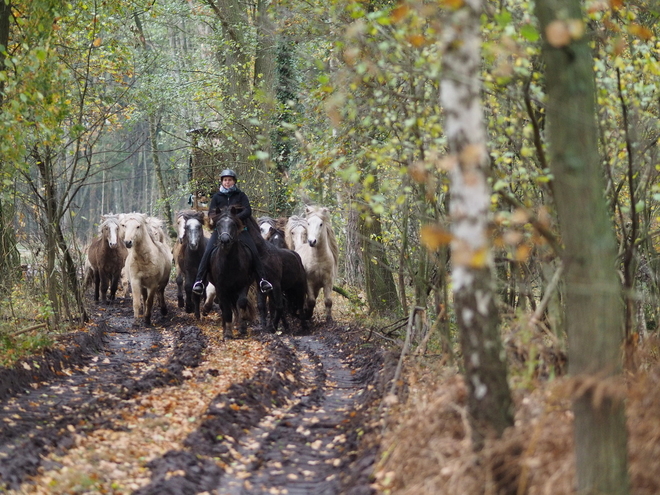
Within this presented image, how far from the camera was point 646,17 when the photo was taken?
10.2 metres

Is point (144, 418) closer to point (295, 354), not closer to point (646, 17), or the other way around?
point (295, 354)

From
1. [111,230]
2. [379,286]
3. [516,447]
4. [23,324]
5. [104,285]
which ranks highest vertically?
[111,230]

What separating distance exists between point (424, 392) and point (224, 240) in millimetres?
7283

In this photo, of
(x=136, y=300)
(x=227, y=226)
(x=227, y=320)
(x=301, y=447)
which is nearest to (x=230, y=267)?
(x=227, y=226)

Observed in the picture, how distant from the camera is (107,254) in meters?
20.7

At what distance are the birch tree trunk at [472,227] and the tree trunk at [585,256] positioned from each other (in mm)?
437

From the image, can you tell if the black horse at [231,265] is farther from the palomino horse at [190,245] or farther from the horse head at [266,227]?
the horse head at [266,227]

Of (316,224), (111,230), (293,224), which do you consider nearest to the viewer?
(316,224)

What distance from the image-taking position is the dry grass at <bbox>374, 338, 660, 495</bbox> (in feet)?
15.4

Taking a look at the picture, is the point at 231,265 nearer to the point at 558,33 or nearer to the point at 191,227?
the point at 191,227

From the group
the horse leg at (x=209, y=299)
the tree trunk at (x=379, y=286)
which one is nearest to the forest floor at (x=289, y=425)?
the tree trunk at (x=379, y=286)

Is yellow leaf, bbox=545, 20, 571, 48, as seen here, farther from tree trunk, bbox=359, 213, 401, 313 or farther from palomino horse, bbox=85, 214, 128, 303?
palomino horse, bbox=85, 214, 128, 303

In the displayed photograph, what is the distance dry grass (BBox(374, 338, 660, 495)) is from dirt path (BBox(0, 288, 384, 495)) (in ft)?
1.53

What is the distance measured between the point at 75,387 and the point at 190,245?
23.0 feet
